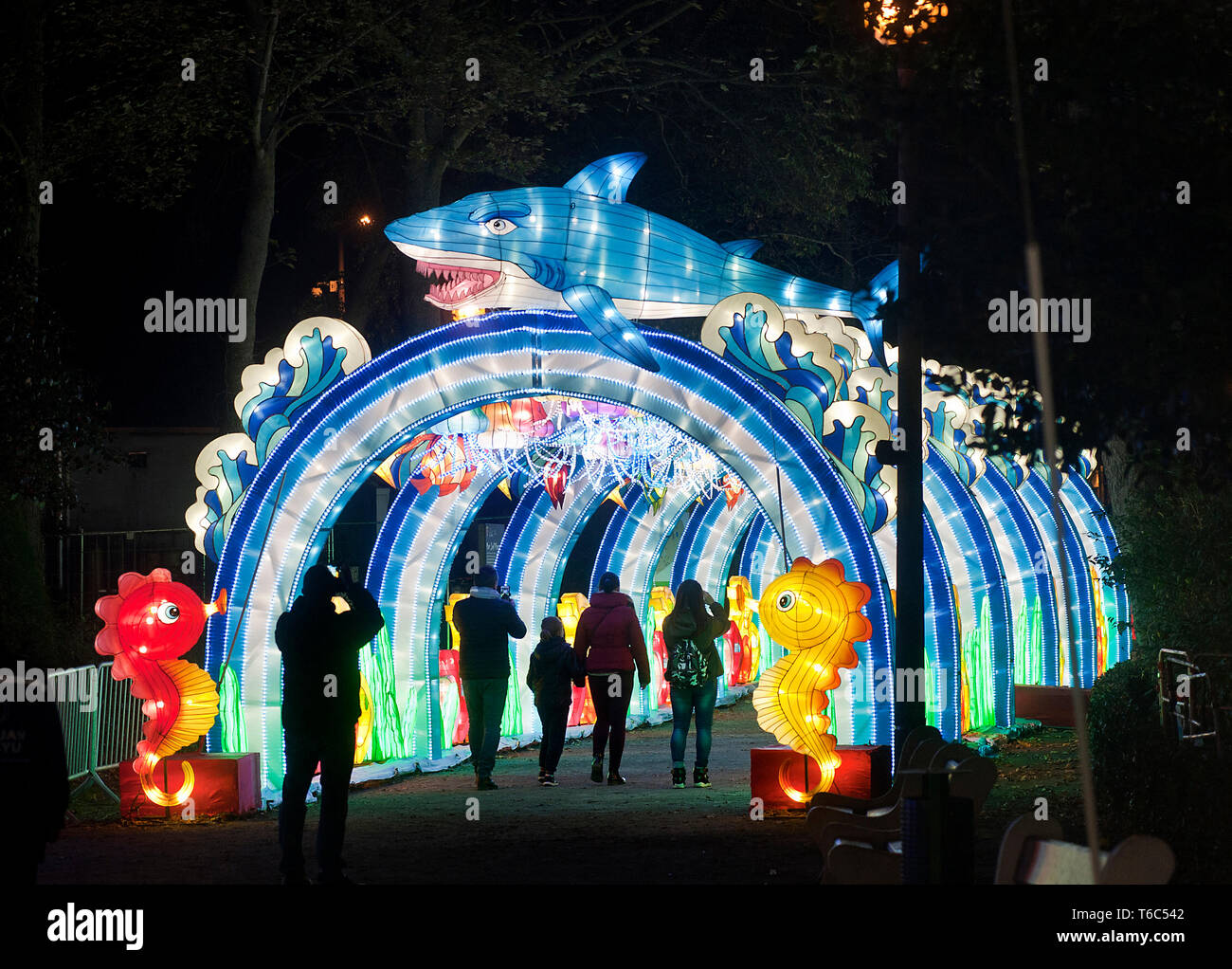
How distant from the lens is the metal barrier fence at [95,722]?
42.7 feet

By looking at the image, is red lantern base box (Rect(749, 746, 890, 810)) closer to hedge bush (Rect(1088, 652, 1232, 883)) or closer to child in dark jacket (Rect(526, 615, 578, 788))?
hedge bush (Rect(1088, 652, 1232, 883))

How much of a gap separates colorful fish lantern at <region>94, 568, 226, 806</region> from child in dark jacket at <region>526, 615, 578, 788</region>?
2.73m

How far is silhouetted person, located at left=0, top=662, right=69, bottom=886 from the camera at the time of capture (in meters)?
5.84

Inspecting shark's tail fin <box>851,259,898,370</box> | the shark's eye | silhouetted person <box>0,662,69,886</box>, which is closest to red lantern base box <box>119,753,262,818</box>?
the shark's eye

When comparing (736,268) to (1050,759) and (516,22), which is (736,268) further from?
(516,22)

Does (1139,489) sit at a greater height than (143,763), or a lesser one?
greater

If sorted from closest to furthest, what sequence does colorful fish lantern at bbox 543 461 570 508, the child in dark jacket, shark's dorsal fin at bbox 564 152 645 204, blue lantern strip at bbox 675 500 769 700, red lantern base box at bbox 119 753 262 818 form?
red lantern base box at bbox 119 753 262 818
shark's dorsal fin at bbox 564 152 645 204
the child in dark jacket
colorful fish lantern at bbox 543 461 570 508
blue lantern strip at bbox 675 500 769 700

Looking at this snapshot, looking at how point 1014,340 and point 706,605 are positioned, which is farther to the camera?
point 706,605

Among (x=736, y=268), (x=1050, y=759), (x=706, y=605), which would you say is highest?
(x=736, y=268)

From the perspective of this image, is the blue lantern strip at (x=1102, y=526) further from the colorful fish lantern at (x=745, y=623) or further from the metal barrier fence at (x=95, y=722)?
the metal barrier fence at (x=95, y=722)

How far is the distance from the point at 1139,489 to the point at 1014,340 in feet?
30.4

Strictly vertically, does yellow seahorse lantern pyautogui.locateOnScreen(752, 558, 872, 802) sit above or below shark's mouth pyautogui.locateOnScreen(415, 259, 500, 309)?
below
